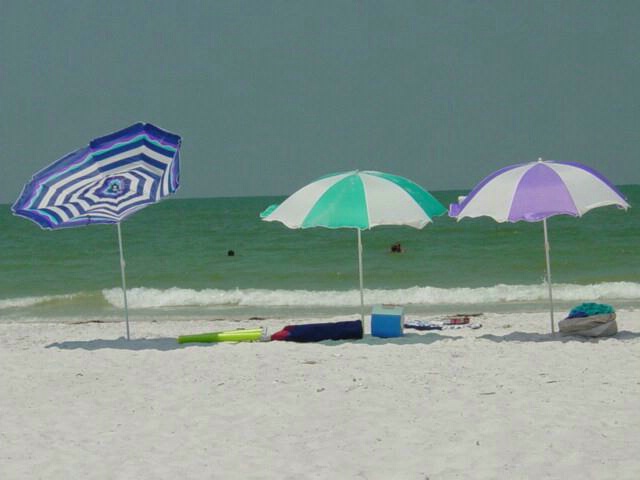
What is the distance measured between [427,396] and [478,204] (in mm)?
2810

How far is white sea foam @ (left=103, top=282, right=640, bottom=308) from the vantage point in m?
15.5

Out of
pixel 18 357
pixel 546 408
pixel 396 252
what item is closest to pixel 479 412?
pixel 546 408

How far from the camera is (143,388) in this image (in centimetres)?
680

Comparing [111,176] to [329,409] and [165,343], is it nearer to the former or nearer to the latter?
[165,343]

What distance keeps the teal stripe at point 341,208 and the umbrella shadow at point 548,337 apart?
6.76 ft

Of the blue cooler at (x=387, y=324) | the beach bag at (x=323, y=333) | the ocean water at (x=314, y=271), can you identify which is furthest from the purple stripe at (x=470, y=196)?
the ocean water at (x=314, y=271)

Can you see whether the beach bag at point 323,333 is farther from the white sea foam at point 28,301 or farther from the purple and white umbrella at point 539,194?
the white sea foam at point 28,301

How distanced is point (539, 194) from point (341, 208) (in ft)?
6.44

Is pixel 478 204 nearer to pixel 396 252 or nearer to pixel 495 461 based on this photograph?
pixel 495 461

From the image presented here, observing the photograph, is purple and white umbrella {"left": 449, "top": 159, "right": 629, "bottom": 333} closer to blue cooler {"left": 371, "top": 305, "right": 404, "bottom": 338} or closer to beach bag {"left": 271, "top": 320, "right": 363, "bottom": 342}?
blue cooler {"left": 371, "top": 305, "right": 404, "bottom": 338}

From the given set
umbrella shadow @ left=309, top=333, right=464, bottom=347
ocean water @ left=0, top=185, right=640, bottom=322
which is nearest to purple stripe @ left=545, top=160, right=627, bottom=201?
umbrella shadow @ left=309, top=333, right=464, bottom=347

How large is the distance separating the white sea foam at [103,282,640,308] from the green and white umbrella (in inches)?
274

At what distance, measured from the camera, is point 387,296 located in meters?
16.1

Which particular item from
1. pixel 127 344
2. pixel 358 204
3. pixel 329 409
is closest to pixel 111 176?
pixel 127 344
